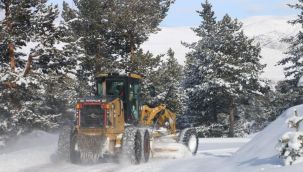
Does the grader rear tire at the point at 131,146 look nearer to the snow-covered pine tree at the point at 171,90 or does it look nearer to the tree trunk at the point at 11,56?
the tree trunk at the point at 11,56

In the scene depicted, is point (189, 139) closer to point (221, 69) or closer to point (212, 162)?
point (212, 162)

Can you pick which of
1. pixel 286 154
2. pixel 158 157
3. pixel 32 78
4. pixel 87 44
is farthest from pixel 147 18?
pixel 286 154

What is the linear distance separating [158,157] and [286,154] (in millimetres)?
8828

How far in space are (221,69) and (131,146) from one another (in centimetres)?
2371

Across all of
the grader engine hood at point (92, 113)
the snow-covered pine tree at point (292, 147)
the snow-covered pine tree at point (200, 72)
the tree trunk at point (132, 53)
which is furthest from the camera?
the snow-covered pine tree at point (200, 72)

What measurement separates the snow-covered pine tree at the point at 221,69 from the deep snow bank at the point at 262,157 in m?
25.1

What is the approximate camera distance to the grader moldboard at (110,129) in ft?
45.8

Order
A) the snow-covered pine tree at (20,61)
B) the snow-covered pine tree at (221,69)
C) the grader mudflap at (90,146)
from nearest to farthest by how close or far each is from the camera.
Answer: the grader mudflap at (90,146)
the snow-covered pine tree at (20,61)
the snow-covered pine tree at (221,69)

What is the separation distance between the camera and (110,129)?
558 inches

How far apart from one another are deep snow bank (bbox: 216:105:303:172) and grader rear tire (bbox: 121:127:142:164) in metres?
4.06

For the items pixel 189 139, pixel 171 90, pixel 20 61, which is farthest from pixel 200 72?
pixel 189 139

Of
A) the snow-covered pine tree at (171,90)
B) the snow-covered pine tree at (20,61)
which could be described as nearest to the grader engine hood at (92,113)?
the snow-covered pine tree at (20,61)

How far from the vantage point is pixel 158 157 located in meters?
16.0

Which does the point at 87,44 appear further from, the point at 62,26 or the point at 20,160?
the point at 20,160
